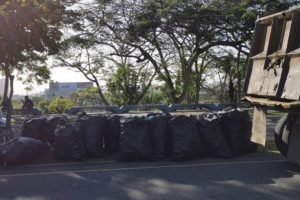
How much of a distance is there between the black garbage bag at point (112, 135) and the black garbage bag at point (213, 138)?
1712 mm

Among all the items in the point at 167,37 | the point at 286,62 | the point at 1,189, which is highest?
the point at 167,37

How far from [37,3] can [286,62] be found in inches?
305

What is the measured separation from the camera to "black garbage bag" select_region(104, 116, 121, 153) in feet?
32.9

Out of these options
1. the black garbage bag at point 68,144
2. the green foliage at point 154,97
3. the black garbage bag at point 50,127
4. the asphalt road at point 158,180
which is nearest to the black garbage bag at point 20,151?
the asphalt road at point 158,180

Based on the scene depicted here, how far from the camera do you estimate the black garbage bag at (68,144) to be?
30.7 ft

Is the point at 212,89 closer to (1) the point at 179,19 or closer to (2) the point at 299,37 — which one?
(1) the point at 179,19

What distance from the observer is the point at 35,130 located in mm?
10344

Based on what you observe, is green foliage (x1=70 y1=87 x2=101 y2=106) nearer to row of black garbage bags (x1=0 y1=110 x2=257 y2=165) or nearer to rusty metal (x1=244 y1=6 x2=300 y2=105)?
row of black garbage bags (x1=0 y1=110 x2=257 y2=165)

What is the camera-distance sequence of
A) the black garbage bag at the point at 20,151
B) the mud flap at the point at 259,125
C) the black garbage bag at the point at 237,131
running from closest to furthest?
the mud flap at the point at 259,125
the black garbage bag at the point at 20,151
the black garbage bag at the point at 237,131

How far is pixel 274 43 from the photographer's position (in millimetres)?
7613

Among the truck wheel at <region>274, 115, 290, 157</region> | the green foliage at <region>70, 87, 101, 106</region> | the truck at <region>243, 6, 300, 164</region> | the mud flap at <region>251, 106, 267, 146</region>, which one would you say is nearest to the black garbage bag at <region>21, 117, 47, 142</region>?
the truck at <region>243, 6, 300, 164</region>

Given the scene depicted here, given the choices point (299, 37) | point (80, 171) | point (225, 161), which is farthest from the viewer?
point (225, 161)

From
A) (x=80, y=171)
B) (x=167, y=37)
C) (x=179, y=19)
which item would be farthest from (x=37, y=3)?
(x=167, y=37)

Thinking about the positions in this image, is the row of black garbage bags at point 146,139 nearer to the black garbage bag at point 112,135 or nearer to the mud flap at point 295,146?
the black garbage bag at point 112,135
